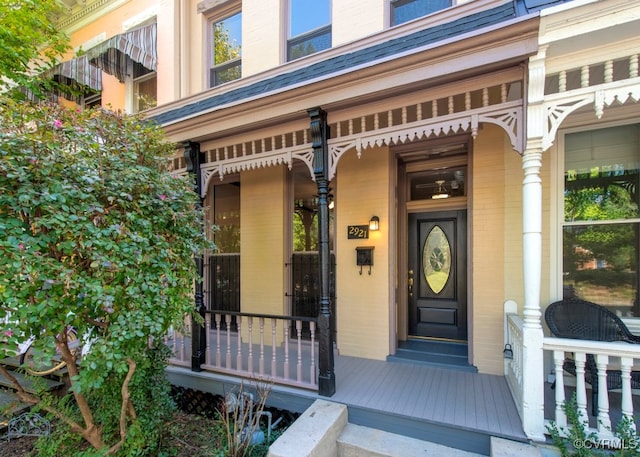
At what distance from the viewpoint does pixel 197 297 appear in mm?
4242

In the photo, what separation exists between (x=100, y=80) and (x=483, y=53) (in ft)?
26.1

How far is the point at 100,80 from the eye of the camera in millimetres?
7086

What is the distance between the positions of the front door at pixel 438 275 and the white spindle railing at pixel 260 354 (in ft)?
5.66

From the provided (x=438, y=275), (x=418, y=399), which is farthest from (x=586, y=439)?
(x=438, y=275)

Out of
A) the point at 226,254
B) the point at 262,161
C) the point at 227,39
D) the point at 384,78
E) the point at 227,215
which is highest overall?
the point at 227,39

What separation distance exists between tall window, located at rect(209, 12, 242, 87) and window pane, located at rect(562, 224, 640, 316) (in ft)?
18.7

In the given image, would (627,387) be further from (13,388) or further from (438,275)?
(13,388)

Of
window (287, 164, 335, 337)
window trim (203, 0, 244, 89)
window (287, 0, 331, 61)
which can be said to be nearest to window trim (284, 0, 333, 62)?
window (287, 0, 331, 61)

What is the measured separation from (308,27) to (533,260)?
Answer: 4715mm

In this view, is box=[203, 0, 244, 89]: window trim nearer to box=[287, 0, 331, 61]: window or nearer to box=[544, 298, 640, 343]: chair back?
box=[287, 0, 331, 61]: window

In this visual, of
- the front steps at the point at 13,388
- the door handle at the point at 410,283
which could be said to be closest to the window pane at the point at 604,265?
the door handle at the point at 410,283

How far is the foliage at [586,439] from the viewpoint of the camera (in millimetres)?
2180

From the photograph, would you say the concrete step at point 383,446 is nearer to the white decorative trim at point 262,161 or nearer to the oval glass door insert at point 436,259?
the oval glass door insert at point 436,259

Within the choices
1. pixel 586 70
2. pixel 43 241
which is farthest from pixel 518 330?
pixel 43 241
